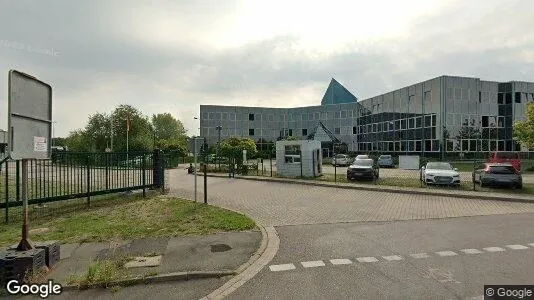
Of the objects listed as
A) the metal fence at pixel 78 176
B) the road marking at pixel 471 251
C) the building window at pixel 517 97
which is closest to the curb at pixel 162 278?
the road marking at pixel 471 251

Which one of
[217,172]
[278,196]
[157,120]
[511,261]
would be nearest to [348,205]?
[278,196]

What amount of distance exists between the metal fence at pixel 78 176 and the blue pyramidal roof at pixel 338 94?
6854cm

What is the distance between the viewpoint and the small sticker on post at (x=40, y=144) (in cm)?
550

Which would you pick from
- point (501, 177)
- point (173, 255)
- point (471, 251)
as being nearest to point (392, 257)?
point (471, 251)

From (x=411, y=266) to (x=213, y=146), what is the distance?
61175 millimetres

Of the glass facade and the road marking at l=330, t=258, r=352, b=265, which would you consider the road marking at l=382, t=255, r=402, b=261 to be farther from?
the glass facade

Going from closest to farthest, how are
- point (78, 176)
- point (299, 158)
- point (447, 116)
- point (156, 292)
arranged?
1. point (156, 292)
2. point (78, 176)
3. point (299, 158)
4. point (447, 116)

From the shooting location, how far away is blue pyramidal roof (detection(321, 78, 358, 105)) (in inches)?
3110

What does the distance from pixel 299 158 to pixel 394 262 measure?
58.0 ft

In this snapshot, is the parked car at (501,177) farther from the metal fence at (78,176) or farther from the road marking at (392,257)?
the metal fence at (78,176)

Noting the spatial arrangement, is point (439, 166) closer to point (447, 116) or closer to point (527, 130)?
point (527, 130)

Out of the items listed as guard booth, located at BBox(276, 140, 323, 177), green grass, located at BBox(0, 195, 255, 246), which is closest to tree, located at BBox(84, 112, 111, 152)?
guard booth, located at BBox(276, 140, 323, 177)

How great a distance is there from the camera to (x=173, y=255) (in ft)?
20.8

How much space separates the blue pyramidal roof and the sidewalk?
245 feet
